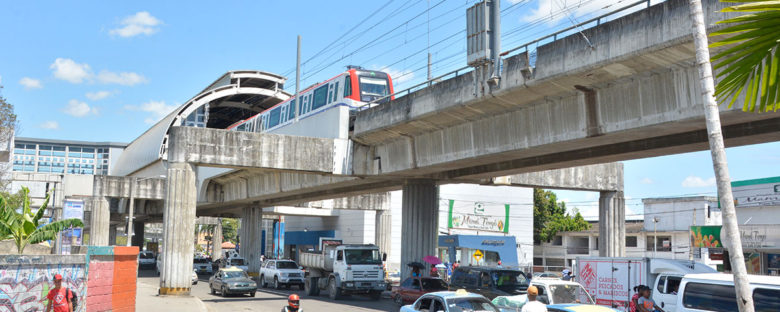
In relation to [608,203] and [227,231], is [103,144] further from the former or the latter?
[608,203]

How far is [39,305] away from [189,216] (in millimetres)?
12304

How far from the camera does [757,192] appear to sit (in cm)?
3428

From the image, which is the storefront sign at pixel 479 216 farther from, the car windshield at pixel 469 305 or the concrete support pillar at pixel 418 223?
the car windshield at pixel 469 305

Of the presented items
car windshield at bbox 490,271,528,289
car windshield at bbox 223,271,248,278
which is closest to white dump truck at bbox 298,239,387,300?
car windshield at bbox 223,271,248,278

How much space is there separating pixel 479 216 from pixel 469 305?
47.7 meters

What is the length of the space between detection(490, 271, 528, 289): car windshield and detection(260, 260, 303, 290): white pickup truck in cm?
1851

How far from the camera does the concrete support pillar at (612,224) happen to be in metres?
34.6

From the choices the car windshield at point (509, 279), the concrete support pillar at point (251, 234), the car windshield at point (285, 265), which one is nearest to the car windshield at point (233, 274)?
the car windshield at point (285, 265)

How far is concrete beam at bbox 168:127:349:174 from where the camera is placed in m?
27.7

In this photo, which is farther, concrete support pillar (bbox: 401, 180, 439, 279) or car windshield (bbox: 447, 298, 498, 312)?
concrete support pillar (bbox: 401, 180, 439, 279)

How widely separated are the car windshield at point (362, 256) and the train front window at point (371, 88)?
7022 millimetres

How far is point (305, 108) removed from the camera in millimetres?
36656

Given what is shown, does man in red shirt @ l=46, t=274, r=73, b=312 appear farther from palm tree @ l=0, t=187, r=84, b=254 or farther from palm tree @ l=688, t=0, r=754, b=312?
palm tree @ l=688, t=0, r=754, b=312

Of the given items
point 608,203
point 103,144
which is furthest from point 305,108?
point 103,144
